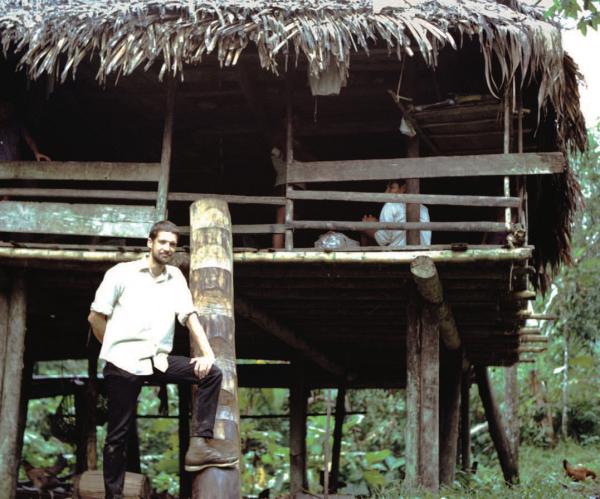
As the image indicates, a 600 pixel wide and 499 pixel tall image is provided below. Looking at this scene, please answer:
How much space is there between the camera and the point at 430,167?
763 cm

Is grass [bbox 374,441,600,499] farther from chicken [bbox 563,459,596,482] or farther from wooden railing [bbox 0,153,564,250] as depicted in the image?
wooden railing [bbox 0,153,564,250]

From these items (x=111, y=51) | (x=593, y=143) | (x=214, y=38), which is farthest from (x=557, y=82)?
(x=593, y=143)

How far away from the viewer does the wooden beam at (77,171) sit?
7898mm

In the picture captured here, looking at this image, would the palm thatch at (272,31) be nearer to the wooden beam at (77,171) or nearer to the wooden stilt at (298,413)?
the wooden beam at (77,171)

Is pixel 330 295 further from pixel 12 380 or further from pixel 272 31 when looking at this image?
pixel 12 380

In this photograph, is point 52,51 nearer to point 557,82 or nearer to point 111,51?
point 111,51

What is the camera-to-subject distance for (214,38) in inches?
293

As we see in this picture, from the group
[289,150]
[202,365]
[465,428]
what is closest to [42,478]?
[289,150]

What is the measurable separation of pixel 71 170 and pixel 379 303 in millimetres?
2898

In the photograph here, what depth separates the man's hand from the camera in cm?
491

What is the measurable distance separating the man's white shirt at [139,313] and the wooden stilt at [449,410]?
19.6 feet

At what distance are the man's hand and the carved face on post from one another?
0.63 metres

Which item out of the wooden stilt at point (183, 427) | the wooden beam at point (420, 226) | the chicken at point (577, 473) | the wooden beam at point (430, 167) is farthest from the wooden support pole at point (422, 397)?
the wooden stilt at point (183, 427)

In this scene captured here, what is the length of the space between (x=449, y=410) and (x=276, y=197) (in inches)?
176
